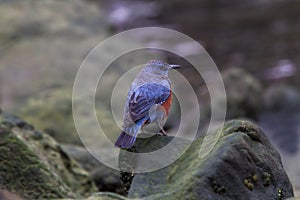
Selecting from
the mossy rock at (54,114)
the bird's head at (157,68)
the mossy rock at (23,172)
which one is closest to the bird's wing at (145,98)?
the bird's head at (157,68)

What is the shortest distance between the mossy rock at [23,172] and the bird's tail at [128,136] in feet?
2.38

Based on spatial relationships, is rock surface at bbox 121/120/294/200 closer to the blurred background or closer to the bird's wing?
the bird's wing

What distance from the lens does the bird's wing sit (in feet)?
16.7

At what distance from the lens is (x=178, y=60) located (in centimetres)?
1436

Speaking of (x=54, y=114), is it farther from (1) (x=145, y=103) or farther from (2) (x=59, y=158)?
(1) (x=145, y=103)

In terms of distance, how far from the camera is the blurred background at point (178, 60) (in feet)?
32.6

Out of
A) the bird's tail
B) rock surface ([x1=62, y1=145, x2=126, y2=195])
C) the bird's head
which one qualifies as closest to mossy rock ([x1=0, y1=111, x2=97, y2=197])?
rock surface ([x1=62, y1=145, x2=126, y2=195])

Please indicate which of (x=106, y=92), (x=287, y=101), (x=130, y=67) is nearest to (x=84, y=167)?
(x=106, y=92)

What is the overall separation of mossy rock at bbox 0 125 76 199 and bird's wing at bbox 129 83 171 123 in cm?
82

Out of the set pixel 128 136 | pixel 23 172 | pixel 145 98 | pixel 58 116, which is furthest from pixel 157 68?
pixel 58 116

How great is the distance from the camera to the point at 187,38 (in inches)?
621

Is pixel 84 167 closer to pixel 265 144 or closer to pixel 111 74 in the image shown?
pixel 265 144

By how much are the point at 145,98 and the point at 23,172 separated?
3.38 ft

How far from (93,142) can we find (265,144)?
3.97 meters
